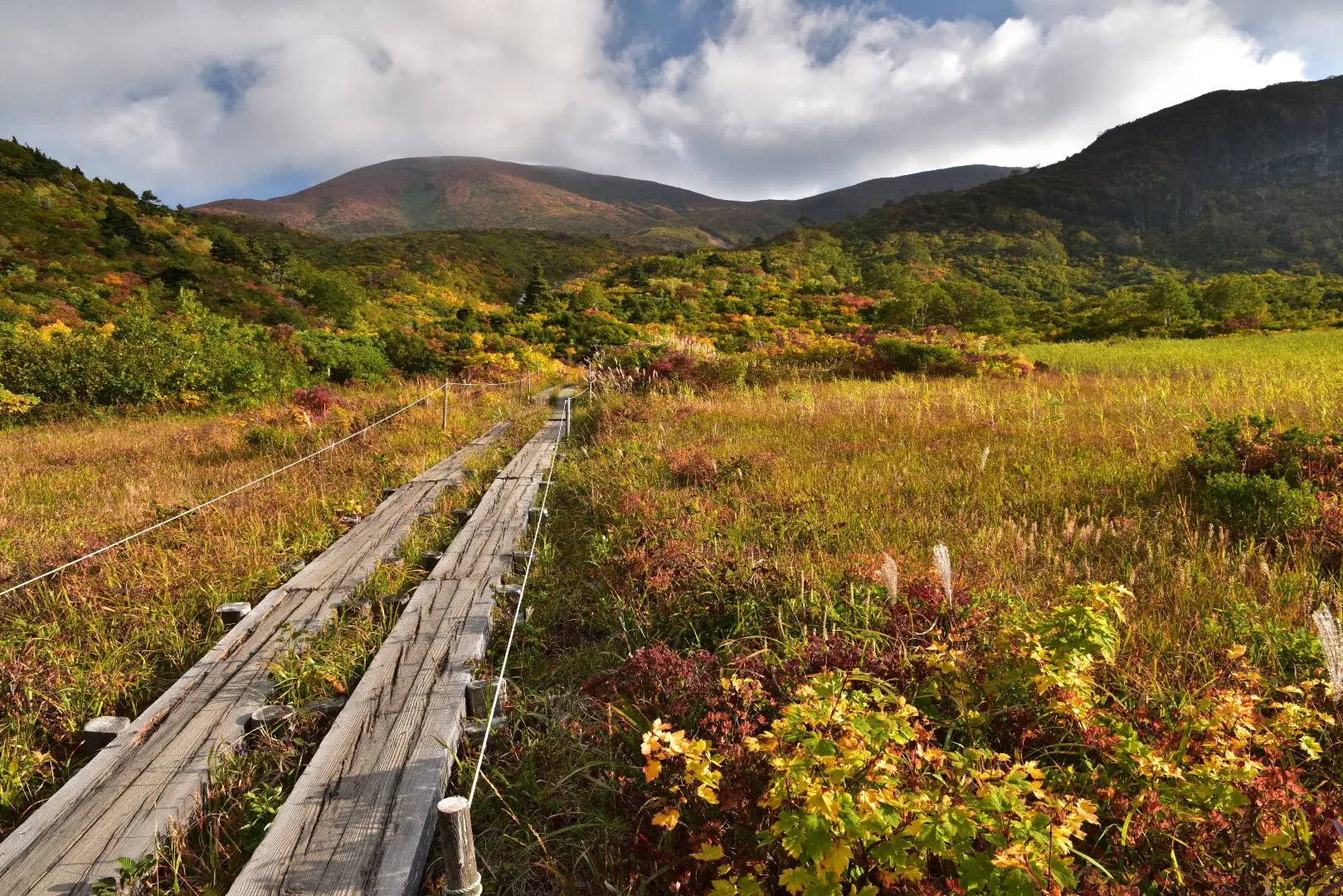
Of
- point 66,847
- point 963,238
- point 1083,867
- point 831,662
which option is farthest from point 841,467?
point 963,238

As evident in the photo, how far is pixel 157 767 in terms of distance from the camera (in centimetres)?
220

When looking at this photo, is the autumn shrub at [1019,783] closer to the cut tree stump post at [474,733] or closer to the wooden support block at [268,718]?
the cut tree stump post at [474,733]

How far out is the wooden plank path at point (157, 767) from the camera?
181cm

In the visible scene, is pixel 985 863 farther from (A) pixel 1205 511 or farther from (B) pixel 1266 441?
(B) pixel 1266 441

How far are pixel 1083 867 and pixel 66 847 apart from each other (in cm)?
306

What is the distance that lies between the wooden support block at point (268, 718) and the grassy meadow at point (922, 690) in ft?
3.28

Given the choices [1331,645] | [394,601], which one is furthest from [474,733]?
[1331,645]

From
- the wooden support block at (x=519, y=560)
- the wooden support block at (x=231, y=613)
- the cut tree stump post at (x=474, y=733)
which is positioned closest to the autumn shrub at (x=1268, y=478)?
the cut tree stump post at (x=474, y=733)

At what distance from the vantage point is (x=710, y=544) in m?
3.43

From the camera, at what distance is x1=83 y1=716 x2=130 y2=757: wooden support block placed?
236cm

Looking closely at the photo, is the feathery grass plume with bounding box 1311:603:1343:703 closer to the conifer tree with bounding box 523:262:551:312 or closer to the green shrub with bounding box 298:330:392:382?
the green shrub with bounding box 298:330:392:382

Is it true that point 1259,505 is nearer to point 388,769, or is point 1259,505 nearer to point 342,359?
point 388,769

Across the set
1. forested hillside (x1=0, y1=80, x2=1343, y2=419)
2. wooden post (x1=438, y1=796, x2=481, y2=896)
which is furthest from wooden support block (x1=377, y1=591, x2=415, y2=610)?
forested hillside (x1=0, y1=80, x2=1343, y2=419)

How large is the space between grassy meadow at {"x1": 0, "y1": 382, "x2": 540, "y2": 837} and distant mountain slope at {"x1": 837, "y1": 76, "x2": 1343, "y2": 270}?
57.5 m
